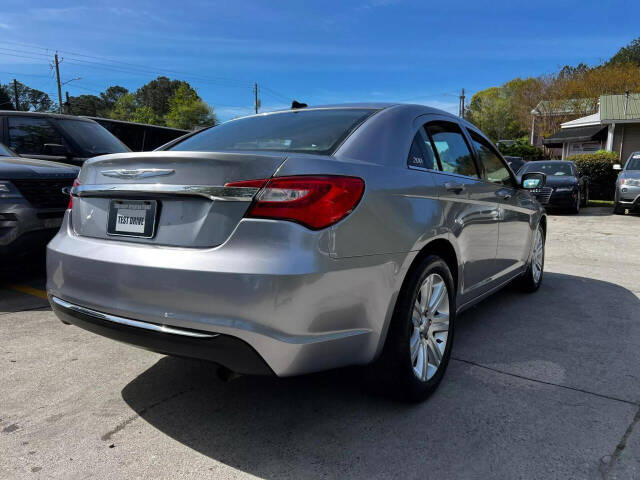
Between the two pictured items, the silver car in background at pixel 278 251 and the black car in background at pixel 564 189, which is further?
the black car in background at pixel 564 189

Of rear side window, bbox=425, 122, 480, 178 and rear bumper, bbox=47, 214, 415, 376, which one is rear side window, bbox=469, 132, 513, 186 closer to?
rear side window, bbox=425, 122, 480, 178

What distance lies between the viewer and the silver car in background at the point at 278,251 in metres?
1.99

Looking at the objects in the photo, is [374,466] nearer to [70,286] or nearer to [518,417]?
[518,417]

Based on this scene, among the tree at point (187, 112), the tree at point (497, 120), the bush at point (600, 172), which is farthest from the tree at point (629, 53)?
the bush at point (600, 172)

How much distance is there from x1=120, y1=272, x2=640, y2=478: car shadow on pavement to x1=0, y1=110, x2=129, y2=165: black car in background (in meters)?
4.21

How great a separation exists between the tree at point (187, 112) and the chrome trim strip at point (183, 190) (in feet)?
249

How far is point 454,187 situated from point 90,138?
17.6 feet

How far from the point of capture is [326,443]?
230 cm

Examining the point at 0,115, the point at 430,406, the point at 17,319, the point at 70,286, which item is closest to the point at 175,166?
the point at 70,286

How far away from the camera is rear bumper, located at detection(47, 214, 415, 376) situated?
196 cm

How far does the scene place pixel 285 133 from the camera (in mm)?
2836

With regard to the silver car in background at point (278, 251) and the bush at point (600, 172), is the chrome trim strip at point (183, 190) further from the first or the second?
the bush at point (600, 172)

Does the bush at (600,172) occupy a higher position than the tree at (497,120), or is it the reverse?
the tree at (497,120)

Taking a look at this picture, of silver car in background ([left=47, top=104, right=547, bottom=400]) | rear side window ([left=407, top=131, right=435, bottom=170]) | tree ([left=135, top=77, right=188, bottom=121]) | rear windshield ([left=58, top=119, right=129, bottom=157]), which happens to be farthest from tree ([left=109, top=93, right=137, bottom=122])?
silver car in background ([left=47, top=104, right=547, bottom=400])
